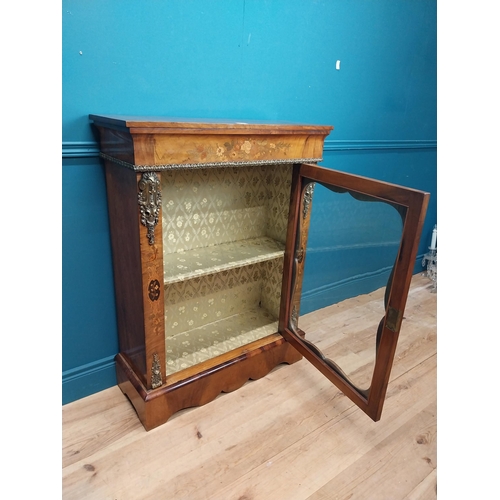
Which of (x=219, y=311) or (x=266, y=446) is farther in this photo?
(x=219, y=311)

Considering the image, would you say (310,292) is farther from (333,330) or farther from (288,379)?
(288,379)

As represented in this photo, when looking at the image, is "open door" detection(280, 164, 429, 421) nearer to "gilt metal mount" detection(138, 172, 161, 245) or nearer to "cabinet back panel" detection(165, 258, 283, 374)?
"cabinet back panel" detection(165, 258, 283, 374)

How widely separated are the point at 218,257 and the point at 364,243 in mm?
691

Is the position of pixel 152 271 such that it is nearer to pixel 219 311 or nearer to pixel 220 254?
pixel 220 254

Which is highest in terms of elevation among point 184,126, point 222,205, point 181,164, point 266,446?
point 184,126

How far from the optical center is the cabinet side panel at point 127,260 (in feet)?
4.18

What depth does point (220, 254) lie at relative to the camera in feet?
5.60

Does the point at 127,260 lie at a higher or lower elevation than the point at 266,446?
higher

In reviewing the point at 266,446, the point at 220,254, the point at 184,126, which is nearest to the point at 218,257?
the point at 220,254

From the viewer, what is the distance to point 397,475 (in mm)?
1395

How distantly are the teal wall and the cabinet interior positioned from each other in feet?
0.80

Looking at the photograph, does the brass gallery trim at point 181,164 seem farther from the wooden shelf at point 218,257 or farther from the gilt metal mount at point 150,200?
the wooden shelf at point 218,257

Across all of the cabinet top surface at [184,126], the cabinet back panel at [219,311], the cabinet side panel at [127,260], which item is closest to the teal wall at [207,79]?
the cabinet side panel at [127,260]

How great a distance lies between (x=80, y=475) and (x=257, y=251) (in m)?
1.09
